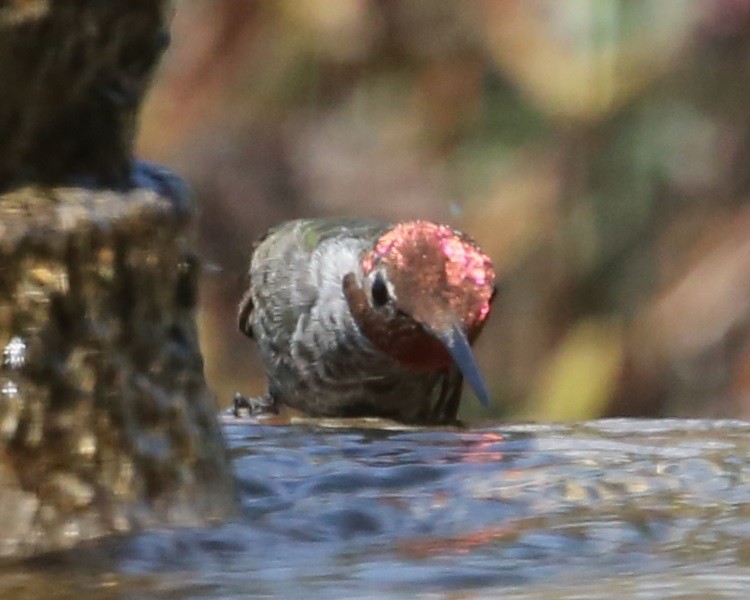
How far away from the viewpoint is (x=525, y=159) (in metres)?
6.34

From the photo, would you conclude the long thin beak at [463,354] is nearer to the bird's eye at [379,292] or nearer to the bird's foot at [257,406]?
the bird's eye at [379,292]

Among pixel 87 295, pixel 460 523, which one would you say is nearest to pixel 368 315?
pixel 460 523

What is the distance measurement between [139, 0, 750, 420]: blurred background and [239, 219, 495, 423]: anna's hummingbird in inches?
54.0

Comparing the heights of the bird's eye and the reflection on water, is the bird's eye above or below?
above

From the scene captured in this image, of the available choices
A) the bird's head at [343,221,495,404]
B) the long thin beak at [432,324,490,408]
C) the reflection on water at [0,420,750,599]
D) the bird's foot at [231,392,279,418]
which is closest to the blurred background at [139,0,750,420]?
the bird's foot at [231,392,279,418]

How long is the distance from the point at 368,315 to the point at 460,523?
193 centimetres

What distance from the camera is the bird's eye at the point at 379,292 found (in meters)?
4.02

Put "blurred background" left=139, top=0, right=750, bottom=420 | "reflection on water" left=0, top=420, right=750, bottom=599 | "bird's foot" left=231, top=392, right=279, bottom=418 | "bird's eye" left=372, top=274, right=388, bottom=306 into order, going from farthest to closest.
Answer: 1. "blurred background" left=139, top=0, right=750, bottom=420
2. "bird's foot" left=231, top=392, right=279, bottom=418
3. "bird's eye" left=372, top=274, right=388, bottom=306
4. "reflection on water" left=0, top=420, right=750, bottom=599

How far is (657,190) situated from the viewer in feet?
21.3

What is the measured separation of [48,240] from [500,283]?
14.3 ft

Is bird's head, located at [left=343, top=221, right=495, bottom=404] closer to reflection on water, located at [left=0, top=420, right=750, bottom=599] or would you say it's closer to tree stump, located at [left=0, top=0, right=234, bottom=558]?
reflection on water, located at [left=0, top=420, right=750, bottom=599]

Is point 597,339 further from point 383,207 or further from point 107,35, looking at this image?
point 107,35

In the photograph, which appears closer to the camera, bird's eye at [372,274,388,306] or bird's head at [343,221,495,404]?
bird's head at [343,221,495,404]

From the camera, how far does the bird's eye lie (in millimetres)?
4016
